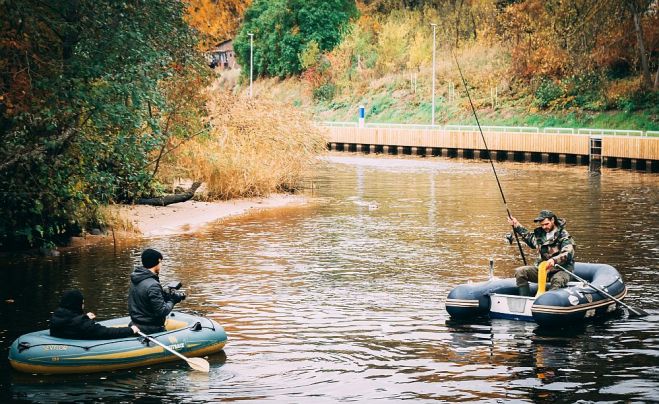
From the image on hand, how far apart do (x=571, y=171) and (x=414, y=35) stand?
3709 centimetres

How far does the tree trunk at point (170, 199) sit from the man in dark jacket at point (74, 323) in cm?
1712

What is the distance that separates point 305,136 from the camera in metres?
38.0

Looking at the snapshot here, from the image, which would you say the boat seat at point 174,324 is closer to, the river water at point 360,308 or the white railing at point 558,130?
the river water at point 360,308

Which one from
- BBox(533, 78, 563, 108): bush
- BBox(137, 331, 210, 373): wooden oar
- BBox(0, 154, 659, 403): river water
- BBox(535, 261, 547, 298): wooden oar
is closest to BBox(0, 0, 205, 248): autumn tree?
BBox(0, 154, 659, 403): river water

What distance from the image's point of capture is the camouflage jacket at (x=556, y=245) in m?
18.0

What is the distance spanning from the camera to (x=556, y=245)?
1817 centimetres

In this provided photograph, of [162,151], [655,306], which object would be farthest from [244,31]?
[655,306]

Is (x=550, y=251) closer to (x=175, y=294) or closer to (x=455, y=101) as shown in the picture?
(x=175, y=294)

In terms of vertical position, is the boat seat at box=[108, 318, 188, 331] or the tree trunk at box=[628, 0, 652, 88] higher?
the tree trunk at box=[628, 0, 652, 88]

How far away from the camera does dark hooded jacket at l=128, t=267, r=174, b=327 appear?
14977 mm

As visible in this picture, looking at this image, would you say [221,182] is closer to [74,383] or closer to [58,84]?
[58,84]

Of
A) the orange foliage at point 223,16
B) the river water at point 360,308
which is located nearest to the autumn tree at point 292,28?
the orange foliage at point 223,16

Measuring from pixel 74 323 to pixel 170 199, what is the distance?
58.6 ft

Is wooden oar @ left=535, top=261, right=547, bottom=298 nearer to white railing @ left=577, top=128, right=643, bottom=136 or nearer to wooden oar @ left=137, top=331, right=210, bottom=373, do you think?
wooden oar @ left=137, top=331, right=210, bottom=373
